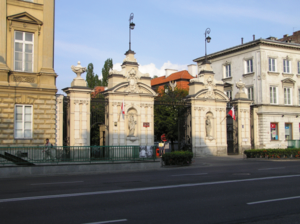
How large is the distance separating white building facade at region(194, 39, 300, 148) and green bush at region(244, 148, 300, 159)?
6617 millimetres

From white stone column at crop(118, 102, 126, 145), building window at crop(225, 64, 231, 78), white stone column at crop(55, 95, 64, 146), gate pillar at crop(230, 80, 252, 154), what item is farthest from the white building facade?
white stone column at crop(55, 95, 64, 146)

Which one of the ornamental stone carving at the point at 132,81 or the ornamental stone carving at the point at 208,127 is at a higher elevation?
the ornamental stone carving at the point at 132,81

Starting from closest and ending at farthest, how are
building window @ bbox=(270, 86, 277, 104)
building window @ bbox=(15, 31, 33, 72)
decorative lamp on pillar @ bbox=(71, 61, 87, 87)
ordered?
building window @ bbox=(15, 31, 33, 72) → decorative lamp on pillar @ bbox=(71, 61, 87, 87) → building window @ bbox=(270, 86, 277, 104)

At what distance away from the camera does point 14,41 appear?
75.8 ft

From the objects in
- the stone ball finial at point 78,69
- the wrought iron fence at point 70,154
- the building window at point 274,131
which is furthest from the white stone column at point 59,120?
the building window at point 274,131

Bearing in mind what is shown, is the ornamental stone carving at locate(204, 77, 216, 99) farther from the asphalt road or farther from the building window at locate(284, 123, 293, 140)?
the asphalt road

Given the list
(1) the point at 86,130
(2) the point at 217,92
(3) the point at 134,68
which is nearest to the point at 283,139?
(2) the point at 217,92

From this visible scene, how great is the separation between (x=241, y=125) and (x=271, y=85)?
8.74 metres

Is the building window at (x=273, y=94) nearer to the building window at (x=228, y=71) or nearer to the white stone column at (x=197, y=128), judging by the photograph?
the building window at (x=228, y=71)

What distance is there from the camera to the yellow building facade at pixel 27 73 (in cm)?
2242

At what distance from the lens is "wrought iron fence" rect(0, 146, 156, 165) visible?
18144 mm

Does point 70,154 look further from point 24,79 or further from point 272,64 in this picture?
point 272,64

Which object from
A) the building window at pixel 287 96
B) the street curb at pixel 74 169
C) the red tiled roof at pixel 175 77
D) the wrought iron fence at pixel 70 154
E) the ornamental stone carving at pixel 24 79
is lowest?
the street curb at pixel 74 169

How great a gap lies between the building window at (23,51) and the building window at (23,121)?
8.92 ft
